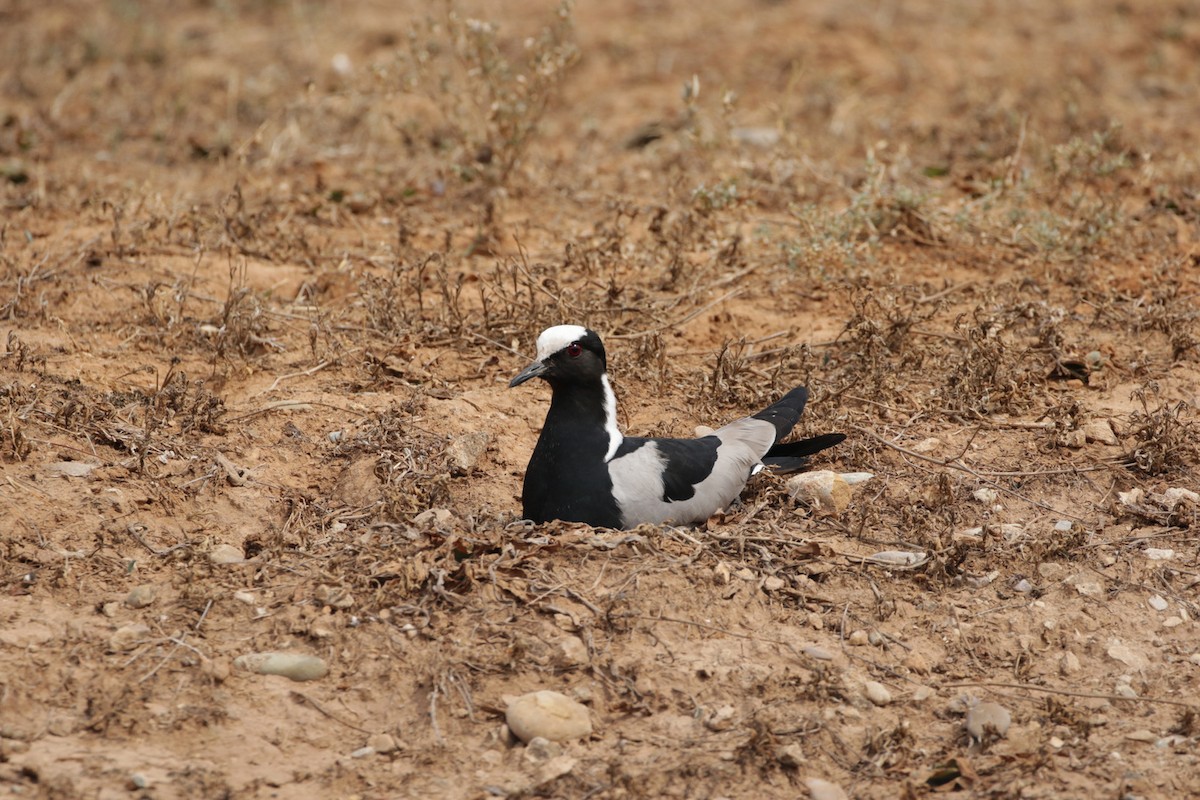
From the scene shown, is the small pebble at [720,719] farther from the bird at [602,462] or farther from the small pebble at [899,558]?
the bird at [602,462]

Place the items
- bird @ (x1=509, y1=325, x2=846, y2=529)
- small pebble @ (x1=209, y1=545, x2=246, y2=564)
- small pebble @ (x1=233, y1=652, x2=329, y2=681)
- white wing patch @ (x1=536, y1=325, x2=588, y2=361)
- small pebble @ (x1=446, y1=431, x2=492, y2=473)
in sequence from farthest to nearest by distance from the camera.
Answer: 1. small pebble @ (x1=446, y1=431, x2=492, y2=473)
2. white wing patch @ (x1=536, y1=325, x2=588, y2=361)
3. bird @ (x1=509, y1=325, x2=846, y2=529)
4. small pebble @ (x1=209, y1=545, x2=246, y2=564)
5. small pebble @ (x1=233, y1=652, x2=329, y2=681)

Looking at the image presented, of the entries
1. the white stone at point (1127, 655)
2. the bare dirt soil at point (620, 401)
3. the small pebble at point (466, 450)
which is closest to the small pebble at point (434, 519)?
the bare dirt soil at point (620, 401)

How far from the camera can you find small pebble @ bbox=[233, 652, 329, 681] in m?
4.38

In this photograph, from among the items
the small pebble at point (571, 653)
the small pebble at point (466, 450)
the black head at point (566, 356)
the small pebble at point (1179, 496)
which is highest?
the black head at point (566, 356)

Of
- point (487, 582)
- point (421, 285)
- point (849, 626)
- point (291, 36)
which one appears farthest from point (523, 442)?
point (291, 36)

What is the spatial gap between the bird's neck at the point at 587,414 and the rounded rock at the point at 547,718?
1466 mm

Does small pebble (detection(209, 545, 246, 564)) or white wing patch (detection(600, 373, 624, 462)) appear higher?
white wing patch (detection(600, 373, 624, 462))

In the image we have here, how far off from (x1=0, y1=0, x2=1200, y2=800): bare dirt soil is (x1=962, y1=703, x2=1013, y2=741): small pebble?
16mm

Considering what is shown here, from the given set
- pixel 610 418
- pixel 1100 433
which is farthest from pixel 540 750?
pixel 1100 433

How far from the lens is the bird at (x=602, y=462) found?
5.40 meters

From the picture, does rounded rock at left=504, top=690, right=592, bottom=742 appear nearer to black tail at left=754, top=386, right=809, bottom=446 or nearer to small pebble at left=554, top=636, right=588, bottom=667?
small pebble at left=554, top=636, right=588, bottom=667

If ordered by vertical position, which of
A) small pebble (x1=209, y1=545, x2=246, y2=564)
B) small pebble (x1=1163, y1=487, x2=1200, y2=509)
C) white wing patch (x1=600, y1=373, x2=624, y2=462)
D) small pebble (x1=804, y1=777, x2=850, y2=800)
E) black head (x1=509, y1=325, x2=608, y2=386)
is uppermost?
black head (x1=509, y1=325, x2=608, y2=386)

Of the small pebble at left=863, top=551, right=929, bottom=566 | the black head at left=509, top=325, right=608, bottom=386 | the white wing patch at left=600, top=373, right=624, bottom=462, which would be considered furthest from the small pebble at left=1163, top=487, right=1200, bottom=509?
the black head at left=509, top=325, right=608, bottom=386

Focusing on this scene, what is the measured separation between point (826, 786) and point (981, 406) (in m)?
2.81
